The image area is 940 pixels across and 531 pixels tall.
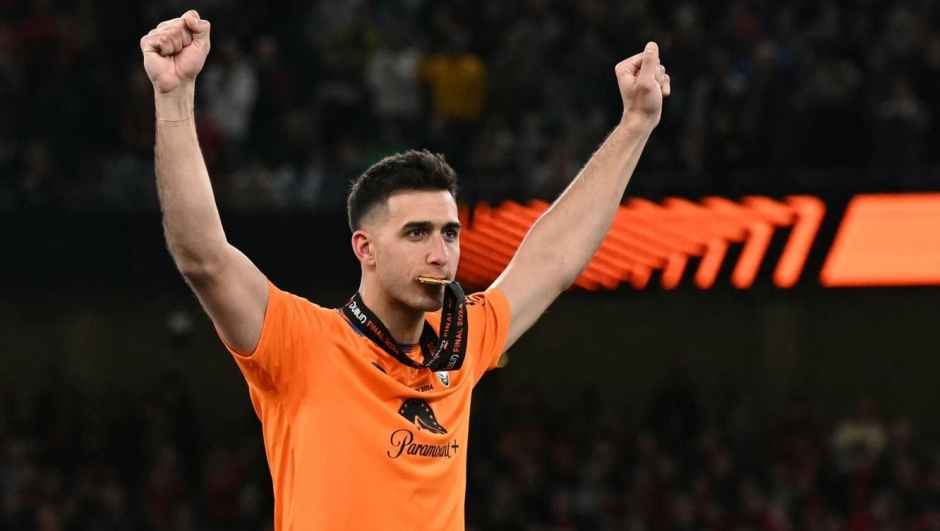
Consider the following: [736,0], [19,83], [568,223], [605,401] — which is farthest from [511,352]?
[568,223]

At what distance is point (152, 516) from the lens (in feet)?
46.9

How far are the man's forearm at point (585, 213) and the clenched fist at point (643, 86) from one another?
4 cm

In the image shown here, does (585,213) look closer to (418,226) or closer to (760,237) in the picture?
(418,226)

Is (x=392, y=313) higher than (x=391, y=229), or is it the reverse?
(x=391, y=229)

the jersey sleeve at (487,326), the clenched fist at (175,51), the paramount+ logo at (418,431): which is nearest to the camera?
the clenched fist at (175,51)

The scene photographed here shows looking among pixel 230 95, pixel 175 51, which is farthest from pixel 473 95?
pixel 175 51

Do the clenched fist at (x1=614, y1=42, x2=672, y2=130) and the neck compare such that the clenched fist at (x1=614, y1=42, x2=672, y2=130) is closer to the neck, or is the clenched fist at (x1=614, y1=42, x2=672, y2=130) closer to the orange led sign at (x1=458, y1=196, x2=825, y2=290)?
the neck

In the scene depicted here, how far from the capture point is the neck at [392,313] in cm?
418

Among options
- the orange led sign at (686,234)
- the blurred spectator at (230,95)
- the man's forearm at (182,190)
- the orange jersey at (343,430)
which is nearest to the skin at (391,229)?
the man's forearm at (182,190)

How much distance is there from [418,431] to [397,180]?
64 cm

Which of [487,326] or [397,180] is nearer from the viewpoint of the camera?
[397,180]

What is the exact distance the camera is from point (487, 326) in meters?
4.53

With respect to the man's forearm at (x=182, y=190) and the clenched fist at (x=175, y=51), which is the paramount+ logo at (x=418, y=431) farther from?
the clenched fist at (x=175, y=51)

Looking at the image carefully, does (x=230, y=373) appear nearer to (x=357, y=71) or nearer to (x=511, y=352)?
(x=511, y=352)
